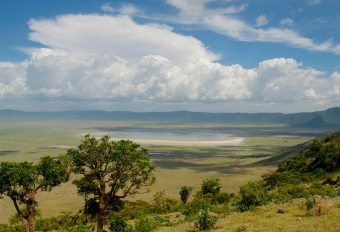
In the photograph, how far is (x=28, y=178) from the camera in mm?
19688

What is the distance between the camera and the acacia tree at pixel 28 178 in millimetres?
19578

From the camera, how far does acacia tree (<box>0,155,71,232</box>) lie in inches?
771

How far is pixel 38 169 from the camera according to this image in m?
20.8

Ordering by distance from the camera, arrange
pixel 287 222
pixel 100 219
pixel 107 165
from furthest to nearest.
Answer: pixel 107 165 → pixel 100 219 → pixel 287 222

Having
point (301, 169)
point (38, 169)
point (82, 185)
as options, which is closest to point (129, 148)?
point (82, 185)

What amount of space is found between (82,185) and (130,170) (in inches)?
139

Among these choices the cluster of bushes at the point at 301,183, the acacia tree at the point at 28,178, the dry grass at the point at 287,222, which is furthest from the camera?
the cluster of bushes at the point at 301,183

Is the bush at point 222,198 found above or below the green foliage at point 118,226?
below

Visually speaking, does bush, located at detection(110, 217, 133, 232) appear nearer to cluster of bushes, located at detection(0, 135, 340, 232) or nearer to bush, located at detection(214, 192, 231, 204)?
cluster of bushes, located at detection(0, 135, 340, 232)

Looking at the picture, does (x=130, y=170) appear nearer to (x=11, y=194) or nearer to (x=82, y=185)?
(x=82, y=185)

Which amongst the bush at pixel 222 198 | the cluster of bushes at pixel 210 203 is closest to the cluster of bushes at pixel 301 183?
the cluster of bushes at pixel 210 203

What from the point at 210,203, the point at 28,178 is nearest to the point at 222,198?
the point at 210,203

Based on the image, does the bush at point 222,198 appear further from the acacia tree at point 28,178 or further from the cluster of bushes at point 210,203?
the acacia tree at point 28,178

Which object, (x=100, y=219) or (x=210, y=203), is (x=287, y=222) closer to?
(x=100, y=219)
